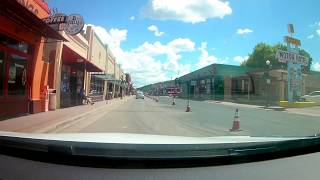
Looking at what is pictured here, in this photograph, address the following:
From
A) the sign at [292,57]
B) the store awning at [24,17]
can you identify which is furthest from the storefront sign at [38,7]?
the sign at [292,57]

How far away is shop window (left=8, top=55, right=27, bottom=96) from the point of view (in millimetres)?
18812

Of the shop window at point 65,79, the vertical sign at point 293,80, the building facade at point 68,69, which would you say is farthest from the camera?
the vertical sign at point 293,80

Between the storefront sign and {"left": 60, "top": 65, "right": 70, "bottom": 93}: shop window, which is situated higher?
the storefront sign

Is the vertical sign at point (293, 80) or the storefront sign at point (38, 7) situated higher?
the storefront sign at point (38, 7)

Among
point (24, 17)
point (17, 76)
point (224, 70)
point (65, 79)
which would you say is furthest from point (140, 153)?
point (224, 70)

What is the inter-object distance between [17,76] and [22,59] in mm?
928

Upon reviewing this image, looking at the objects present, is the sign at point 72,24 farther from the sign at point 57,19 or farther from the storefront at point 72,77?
the storefront at point 72,77

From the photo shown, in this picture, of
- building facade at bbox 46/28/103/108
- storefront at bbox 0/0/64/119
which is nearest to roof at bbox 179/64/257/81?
building facade at bbox 46/28/103/108

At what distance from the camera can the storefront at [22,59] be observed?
1678cm

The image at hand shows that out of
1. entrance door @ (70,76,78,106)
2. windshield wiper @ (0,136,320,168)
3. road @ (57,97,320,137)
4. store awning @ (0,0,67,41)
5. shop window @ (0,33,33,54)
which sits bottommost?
road @ (57,97,320,137)

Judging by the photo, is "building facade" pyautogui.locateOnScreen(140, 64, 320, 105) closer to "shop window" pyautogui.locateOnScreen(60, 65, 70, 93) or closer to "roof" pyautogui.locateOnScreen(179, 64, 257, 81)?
"roof" pyautogui.locateOnScreen(179, 64, 257, 81)

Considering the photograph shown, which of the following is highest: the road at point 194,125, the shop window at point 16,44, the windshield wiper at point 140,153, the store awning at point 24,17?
Result: the store awning at point 24,17

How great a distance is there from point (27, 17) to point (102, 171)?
45.1 feet

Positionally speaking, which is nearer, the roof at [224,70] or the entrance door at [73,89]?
the entrance door at [73,89]
